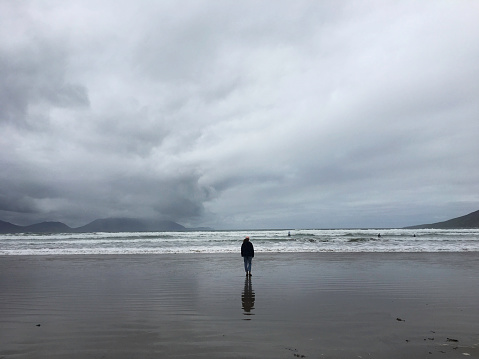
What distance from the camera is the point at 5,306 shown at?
1027 centimetres

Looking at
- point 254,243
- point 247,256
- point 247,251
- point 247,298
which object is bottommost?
point 247,298

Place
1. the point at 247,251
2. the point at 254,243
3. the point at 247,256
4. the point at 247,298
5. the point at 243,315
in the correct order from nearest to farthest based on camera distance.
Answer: the point at 243,315 < the point at 247,298 < the point at 247,256 < the point at 247,251 < the point at 254,243

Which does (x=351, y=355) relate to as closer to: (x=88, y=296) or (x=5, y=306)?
(x=88, y=296)

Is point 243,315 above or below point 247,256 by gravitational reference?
below

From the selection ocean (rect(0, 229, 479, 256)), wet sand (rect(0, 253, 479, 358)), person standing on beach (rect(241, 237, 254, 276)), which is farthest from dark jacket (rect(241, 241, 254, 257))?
ocean (rect(0, 229, 479, 256))

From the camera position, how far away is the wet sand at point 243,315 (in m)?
6.22

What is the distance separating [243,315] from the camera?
8758 mm

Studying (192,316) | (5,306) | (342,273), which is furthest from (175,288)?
(342,273)

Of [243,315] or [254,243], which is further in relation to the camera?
[254,243]

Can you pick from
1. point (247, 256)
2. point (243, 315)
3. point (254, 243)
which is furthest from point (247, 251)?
point (254, 243)

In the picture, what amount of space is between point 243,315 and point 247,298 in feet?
7.12

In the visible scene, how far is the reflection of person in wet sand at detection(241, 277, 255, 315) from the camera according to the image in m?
9.40

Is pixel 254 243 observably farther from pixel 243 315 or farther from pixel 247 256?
pixel 243 315

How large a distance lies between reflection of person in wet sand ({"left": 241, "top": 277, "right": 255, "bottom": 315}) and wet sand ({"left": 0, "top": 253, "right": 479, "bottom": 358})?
37 mm
